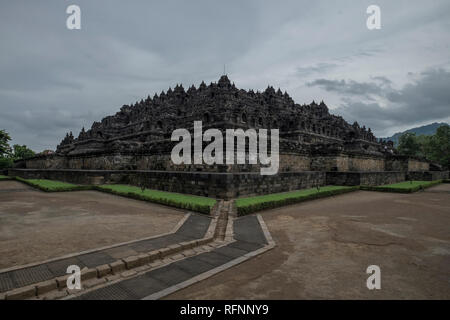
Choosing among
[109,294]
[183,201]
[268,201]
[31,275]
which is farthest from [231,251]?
[183,201]

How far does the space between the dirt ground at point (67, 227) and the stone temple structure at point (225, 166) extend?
3.97 m

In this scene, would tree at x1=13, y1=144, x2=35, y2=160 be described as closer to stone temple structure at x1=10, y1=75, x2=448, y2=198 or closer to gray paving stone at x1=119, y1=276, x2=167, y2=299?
stone temple structure at x1=10, y1=75, x2=448, y2=198

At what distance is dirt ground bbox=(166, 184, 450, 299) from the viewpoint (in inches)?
139

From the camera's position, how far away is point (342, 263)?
A: 4594mm

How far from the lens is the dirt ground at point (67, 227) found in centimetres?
502

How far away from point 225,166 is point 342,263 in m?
8.60

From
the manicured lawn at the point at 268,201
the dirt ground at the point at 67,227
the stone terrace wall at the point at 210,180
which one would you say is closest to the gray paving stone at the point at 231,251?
the dirt ground at the point at 67,227

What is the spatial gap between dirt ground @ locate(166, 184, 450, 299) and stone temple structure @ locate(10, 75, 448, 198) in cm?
529

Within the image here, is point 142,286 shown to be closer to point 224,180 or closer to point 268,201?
point 268,201

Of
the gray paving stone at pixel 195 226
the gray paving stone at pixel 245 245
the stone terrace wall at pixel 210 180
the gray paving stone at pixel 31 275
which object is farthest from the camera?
the stone terrace wall at pixel 210 180

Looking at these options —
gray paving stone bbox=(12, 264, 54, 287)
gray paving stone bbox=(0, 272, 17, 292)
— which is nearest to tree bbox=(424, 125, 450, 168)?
gray paving stone bbox=(12, 264, 54, 287)

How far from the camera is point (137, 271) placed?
13.8 feet

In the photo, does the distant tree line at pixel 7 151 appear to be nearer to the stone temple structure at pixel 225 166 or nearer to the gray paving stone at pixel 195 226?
the stone temple structure at pixel 225 166

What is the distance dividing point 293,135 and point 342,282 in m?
22.9
